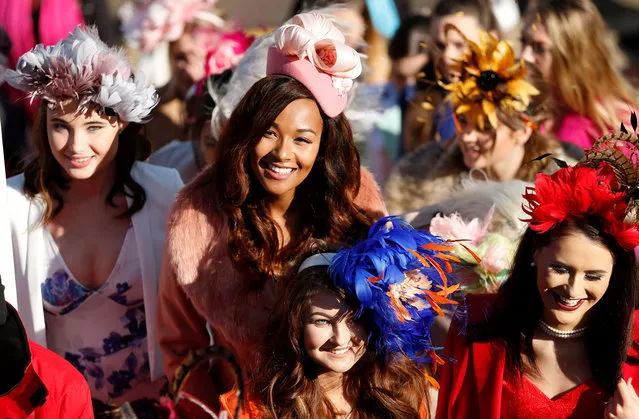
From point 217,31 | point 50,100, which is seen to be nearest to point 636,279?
point 50,100

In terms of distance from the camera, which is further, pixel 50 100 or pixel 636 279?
pixel 50 100

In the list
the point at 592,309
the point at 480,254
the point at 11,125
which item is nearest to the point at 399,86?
the point at 11,125

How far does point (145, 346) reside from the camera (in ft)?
11.9

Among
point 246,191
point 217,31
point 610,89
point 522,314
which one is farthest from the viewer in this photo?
point 217,31

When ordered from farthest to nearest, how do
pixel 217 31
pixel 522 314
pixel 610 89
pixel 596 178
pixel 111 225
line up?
1. pixel 217 31
2. pixel 610 89
3. pixel 111 225
4. pixel 522 314
5. pixel 596 178

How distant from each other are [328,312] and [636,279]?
929 mm

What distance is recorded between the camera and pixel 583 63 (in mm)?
5203

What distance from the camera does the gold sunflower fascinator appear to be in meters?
4.20

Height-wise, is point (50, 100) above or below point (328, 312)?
above

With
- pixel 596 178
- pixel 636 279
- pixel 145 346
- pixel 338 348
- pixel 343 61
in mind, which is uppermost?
pixel 343 61

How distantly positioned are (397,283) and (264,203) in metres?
0.68

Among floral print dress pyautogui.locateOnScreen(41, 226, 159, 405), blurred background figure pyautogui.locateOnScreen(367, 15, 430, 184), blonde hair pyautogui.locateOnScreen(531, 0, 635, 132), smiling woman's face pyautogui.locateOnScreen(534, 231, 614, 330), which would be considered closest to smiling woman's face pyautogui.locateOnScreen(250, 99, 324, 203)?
floral print dress pyautogui.locateOnScreen(41, 226, 159, 405)

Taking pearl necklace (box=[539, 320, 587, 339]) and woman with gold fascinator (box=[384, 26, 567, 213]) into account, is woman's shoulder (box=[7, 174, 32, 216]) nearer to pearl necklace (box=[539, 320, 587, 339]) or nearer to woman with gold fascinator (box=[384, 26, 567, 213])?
woman with gold fascinator (box=[384, 26, 567, 213])

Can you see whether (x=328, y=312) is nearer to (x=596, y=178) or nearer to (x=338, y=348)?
(x=338, y=348)
